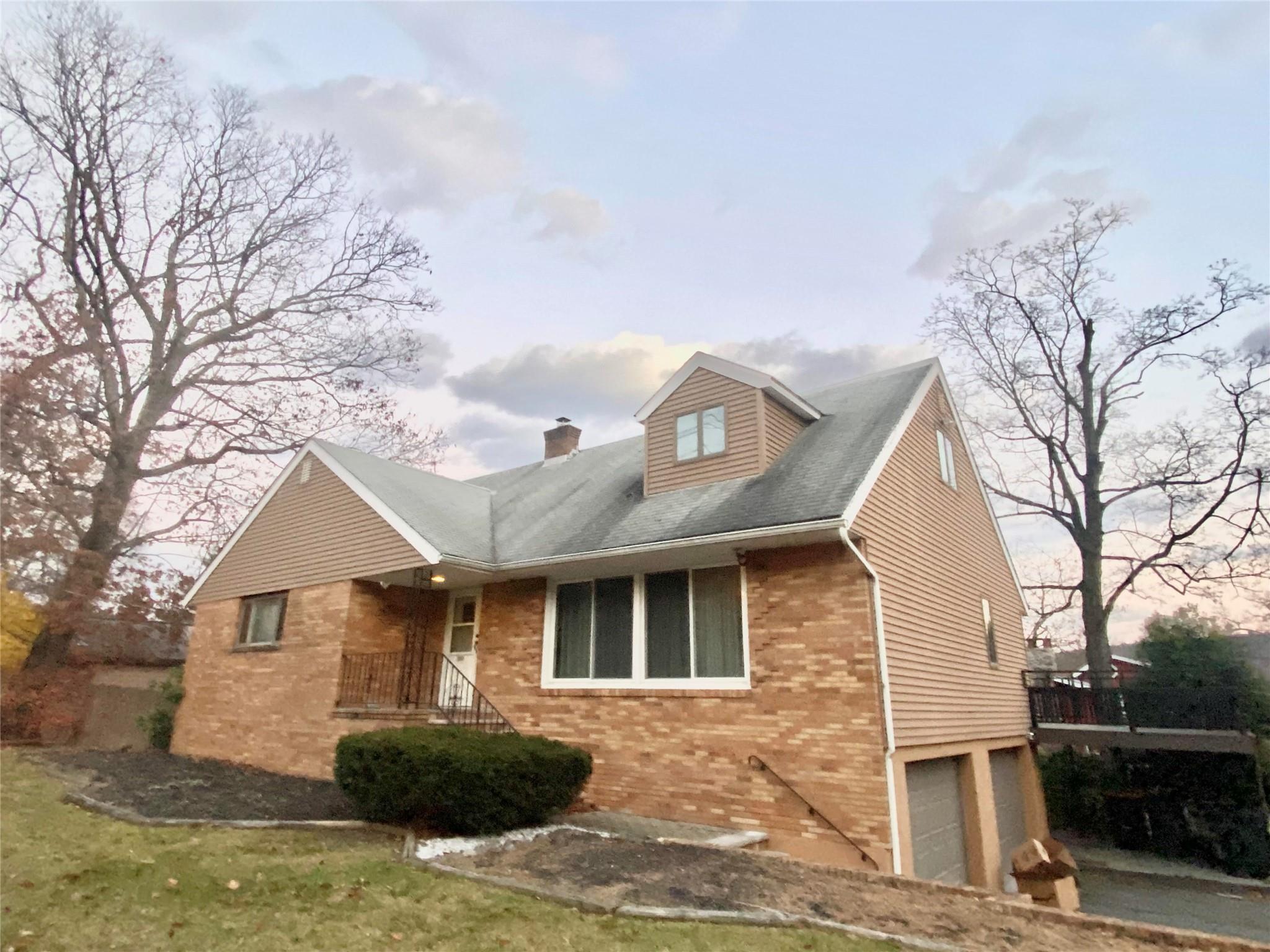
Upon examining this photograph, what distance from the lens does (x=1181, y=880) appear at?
1331 cm

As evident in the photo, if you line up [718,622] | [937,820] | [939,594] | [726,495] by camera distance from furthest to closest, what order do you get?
[939,594]
[726,495]
[937,820]
[718,622]

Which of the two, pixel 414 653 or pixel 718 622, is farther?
pixel 414 653

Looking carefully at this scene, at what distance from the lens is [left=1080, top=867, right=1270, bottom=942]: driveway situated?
10.6m

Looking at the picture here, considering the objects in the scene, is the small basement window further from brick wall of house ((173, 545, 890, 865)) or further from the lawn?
the lawn

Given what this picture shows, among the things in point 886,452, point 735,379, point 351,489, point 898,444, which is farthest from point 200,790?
point 898,444

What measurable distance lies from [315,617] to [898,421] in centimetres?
1056

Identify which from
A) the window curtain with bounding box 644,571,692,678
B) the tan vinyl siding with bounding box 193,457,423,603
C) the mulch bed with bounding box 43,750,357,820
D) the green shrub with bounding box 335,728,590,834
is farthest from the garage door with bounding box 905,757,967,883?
the tan vinyl siding with bounding box 193,457,423,603

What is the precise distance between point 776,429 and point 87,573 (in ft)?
60.9

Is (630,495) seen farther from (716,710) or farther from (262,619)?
(262,619)

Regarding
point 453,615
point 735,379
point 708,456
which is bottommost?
point 453,615

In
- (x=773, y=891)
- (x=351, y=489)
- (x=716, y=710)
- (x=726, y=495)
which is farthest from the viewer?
(x=351, y=489)

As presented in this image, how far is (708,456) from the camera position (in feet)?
37.7

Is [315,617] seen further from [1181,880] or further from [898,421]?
[1181,880]

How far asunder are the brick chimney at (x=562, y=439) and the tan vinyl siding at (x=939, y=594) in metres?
8.75
